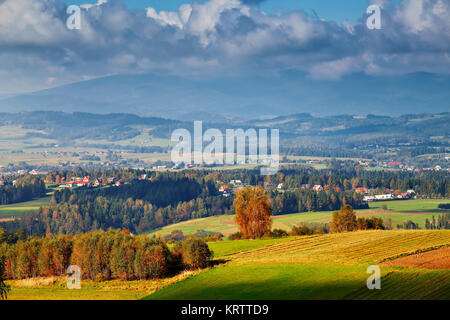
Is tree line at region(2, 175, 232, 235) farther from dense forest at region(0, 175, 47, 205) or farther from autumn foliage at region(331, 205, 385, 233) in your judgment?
autumn foliage at region(331, 205, 385, 233)

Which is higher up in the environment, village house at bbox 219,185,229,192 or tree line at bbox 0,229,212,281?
village house at bbox 219,185,229,192

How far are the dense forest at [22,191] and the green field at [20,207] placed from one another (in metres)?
4.14

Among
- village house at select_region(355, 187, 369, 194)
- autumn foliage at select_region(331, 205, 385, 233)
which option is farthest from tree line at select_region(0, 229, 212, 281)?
village house at select_region(355, 187, 369, 194)

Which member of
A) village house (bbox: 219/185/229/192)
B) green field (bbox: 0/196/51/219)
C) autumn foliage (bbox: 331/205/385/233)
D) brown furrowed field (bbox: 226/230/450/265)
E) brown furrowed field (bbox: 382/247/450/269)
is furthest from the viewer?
village house (bbox: 219/185/229/192)

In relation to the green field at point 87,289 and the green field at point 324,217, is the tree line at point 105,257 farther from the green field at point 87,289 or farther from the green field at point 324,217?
the green field at point 324,217

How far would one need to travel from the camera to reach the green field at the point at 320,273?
89.1 ft

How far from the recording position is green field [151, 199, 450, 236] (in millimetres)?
86875

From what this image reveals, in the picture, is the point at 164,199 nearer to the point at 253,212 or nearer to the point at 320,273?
the point at 253,212

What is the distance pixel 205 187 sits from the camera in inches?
5522

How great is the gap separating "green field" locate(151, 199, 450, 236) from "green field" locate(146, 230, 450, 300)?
36.1 metres

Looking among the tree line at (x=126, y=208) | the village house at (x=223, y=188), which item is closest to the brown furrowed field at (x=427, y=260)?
the tree line at (x=126, y=208)

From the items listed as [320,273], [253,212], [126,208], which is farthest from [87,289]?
[126,208]

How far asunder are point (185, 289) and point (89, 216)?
85161 millimetres
